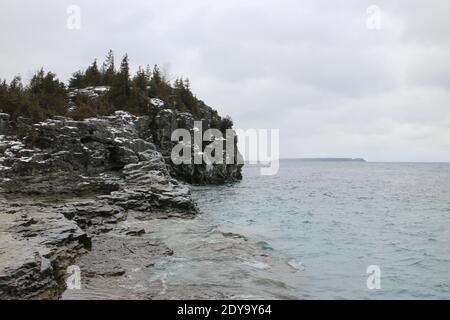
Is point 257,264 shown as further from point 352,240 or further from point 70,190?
point 70,190

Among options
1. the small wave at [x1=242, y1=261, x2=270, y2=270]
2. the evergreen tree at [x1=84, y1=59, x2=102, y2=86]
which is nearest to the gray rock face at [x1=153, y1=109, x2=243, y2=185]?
the evergreen tree at [x1=84, y1=59, x2=102, y2=86]

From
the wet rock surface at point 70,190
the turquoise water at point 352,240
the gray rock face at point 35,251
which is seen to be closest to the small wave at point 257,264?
the turquoise water at point 352,240

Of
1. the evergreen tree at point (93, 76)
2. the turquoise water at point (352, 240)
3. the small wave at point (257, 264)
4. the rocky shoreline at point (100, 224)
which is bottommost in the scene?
the turquoise water at point (352, 240)

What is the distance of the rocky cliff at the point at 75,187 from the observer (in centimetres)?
1595

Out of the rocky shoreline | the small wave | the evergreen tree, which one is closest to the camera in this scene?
the rocky shoreline

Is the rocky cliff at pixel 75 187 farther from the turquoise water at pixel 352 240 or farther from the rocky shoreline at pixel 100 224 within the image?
the turquoise water at pixel 352 240

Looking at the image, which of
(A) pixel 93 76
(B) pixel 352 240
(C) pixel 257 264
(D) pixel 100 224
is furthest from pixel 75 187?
(A) pixel 93 76

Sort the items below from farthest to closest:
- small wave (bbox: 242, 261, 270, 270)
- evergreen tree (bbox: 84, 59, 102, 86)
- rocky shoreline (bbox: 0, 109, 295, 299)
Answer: evergreen tree (bbox: 84, 59, 102, 86) → small wave (bbox: 242, 261, 270, 270) → rocky shoreline (bbox: 0, 109, 295, 299)

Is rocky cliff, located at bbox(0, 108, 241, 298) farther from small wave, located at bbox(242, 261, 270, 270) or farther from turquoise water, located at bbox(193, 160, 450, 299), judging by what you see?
turquoise water, located at bbox(193, 160, 450, 299)

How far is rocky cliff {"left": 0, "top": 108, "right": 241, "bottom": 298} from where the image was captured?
15945 millimetres

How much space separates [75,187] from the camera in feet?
109

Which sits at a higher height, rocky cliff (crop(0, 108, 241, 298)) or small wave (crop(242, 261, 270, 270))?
rocky cliff (crop(0, 108, 241, 298))

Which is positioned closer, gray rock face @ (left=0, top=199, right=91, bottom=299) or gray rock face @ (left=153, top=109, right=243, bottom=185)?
gray rock face @ (left=0, top=199, right=91, bottom=299)
